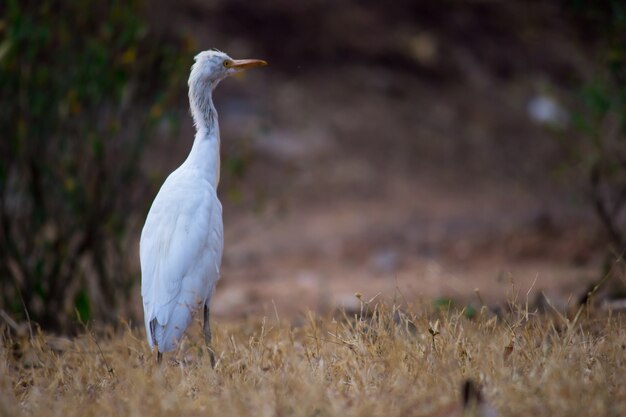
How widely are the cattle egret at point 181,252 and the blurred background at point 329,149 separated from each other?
0.36 meters

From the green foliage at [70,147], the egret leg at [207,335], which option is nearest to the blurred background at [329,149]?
the green foliage at [70,147]

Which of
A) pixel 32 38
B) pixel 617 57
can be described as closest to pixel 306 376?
pixel 32 38

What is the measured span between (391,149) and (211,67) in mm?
9730

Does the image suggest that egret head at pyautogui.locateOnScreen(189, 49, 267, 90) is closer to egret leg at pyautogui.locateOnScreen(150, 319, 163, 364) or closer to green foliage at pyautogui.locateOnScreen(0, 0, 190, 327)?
green foliage at pyautogui.locateOnScreen(0, 0, 190, 327)

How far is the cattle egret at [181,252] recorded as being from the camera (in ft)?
12.9

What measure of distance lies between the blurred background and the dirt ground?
0.13 ft

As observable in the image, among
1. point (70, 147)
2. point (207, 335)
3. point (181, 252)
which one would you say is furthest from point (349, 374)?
point (70, 147)

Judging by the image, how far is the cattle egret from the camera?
393 cm

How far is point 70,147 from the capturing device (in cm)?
621

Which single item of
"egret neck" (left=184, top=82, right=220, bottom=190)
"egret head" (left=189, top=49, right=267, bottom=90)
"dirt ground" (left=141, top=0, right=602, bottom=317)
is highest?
"egret head" (left=189, top=49, right=267, bottom=90)

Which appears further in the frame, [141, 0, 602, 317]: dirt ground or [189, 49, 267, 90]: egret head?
[141, 0, 602, 317]: dirt ground

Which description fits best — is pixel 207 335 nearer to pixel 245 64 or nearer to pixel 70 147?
pixel 245 64

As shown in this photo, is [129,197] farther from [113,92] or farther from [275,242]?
[275,242]

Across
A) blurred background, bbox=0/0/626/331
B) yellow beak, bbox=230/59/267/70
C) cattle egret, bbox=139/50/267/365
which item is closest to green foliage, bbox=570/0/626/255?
blurred background, bbox=0/0/626/331
